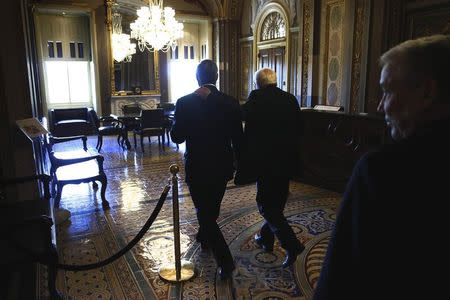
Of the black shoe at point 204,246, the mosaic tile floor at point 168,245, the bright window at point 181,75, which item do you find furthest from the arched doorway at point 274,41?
the black shoe at point 204,246

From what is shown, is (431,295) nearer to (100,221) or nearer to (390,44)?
(100,221)

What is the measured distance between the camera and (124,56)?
36.1ft

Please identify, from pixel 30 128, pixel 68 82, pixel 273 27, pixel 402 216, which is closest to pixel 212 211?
pixel 30 128

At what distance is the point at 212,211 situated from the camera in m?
2.75

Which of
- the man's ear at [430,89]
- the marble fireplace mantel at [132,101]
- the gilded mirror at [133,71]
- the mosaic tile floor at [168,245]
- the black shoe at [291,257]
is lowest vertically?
the mosaic tile floor at [168,245]

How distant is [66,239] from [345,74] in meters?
5.60

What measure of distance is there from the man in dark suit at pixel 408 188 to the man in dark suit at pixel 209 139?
1710 millimetres

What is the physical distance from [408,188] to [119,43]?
10966mm

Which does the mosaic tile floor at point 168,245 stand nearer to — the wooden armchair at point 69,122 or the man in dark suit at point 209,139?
the man in dark suit at point 209,139

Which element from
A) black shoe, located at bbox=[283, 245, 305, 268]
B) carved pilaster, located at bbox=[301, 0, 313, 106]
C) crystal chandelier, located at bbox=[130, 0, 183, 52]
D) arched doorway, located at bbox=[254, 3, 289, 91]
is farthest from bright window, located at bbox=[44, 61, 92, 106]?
black shoe, located at bbox=[283, 245, 305, 268]

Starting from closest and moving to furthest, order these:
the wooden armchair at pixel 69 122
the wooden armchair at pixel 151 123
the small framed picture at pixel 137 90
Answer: the wooden armchair at pixel 151 123, the wooden armchair at pixel 69 122, the small framed picture at pixel 137 90

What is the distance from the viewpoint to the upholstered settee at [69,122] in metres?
8.82

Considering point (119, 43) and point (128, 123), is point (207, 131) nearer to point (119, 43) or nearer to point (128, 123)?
point (128, 123)

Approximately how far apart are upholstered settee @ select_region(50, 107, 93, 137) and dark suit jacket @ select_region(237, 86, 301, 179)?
722 cm
